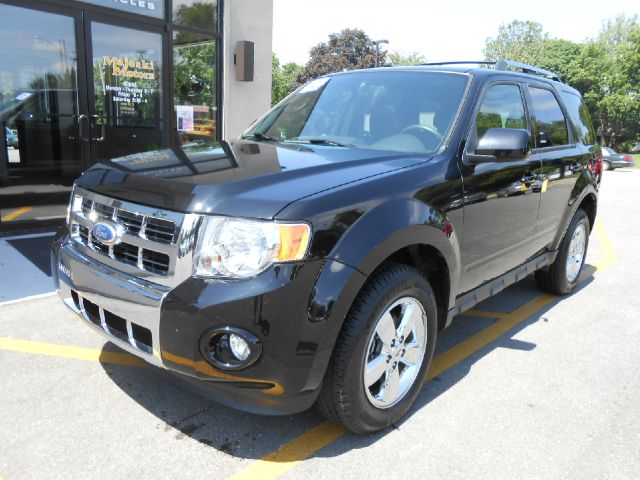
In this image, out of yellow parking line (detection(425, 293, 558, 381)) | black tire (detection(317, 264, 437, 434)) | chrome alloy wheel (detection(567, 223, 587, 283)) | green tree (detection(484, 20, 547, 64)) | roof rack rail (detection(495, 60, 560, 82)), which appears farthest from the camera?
green tree (detection(484, 20, 547, 64))

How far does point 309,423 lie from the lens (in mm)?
2836

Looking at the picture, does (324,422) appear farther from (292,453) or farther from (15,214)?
(15,214)

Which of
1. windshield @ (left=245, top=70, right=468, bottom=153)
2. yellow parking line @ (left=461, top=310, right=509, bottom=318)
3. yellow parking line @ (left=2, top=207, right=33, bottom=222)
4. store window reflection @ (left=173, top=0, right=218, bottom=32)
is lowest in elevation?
yellow parking line @ (left=461, top=310, right=509, bottom=318)

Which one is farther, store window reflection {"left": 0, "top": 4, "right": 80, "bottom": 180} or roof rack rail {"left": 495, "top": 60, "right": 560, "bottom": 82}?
store window reflection {"left": 0, "top": 4, "right": 80, "bottom": 180}

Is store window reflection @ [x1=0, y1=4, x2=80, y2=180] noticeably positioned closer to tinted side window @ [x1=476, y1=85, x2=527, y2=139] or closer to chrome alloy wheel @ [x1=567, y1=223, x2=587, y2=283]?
tinted side window @ [x1=476, y1=85, x2=527, y2=139]

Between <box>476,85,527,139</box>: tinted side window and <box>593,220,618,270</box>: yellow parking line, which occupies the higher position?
<box>476,85,527,139</box>: tinted side window

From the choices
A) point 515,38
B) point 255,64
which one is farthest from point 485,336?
point 515,38

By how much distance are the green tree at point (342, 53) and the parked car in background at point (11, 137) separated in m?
47.8

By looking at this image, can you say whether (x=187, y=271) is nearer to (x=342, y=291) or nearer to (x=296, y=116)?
(x=342, y=291)

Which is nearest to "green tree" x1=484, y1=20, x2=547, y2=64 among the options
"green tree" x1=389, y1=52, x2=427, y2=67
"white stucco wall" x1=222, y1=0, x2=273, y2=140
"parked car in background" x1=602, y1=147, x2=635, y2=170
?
"green tree" x1=389, y1=52, x2=427, y2=67

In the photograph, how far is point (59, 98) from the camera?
7.00 meters

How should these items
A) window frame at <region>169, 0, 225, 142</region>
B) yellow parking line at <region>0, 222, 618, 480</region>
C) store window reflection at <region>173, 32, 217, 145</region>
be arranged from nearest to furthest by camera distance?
yellow parking line at <region>0, 222, 618, 480</region>, window frame at <region>169, 0, 225, 142</region>, store window reflection at <region>173, 32, 217, 145</region>

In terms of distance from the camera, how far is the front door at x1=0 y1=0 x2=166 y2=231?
21.5 feet

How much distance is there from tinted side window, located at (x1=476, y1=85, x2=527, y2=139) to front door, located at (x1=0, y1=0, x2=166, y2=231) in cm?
556
